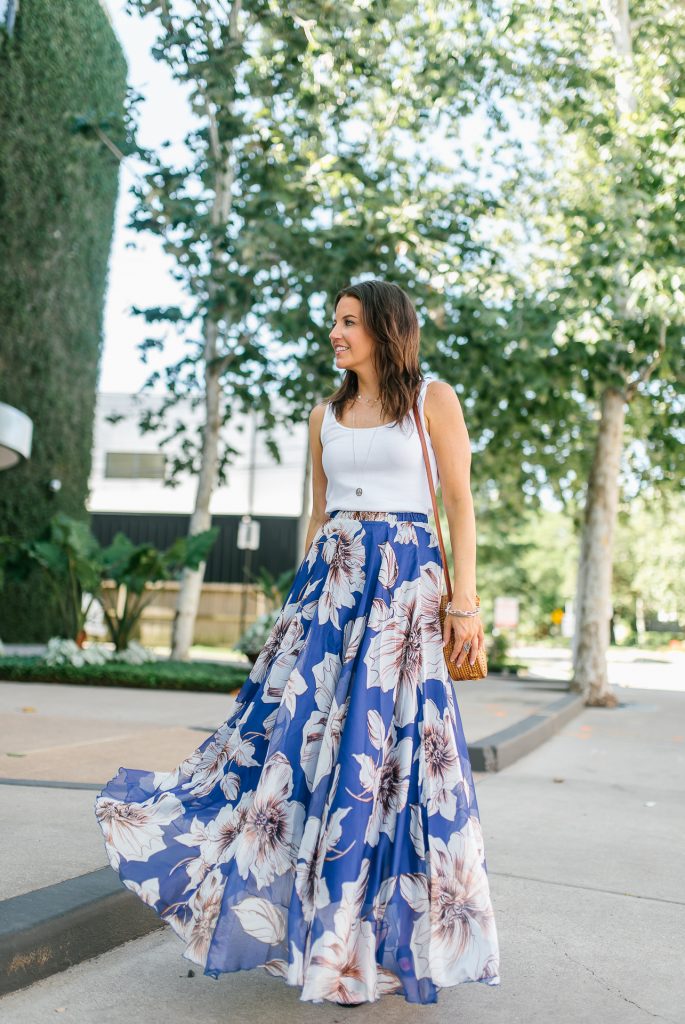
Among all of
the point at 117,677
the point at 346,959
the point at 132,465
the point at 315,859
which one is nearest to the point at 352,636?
the point at 315,859

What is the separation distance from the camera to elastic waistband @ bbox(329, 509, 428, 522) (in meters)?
2.98

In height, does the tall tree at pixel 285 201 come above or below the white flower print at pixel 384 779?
above

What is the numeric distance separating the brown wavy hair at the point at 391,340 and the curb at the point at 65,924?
164cm

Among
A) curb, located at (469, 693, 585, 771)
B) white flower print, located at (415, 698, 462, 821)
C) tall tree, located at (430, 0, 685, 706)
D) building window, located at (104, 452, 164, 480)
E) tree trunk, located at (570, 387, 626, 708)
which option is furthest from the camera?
building window, located at (104, 452, 164, 480)

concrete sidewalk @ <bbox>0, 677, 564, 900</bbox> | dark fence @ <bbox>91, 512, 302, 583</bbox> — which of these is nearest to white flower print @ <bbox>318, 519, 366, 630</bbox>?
concrete sidewalk @ <bbox>0, 677, 564, 900</bbox>

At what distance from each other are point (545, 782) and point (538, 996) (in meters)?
4.18

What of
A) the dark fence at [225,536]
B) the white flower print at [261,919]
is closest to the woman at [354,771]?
the white flower print at [261,919]

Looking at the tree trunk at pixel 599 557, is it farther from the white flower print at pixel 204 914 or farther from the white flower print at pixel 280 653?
the white flower print at pixel 204 914

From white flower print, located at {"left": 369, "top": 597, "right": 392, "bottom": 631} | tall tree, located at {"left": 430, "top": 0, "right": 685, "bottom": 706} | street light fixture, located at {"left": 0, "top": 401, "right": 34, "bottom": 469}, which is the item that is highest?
tall tree, located at {"left": 430, "top": 0, "right": 685, "bottom": 706}

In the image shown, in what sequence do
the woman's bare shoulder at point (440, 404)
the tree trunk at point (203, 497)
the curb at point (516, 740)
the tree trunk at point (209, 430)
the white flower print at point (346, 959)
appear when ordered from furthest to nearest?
the tree trunk at point (203, 497)
the tree trunk at point (209, 430)
the curb at point (516, 740)
the woman's bare shoulder at point (440, 404)
the white flower print at point (346, 959)

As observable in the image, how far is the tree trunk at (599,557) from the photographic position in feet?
49.6

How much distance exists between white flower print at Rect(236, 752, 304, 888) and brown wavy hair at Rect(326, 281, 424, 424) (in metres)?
1.01

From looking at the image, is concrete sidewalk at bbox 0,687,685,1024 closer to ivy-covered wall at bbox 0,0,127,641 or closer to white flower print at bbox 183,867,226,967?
white flower print at bbox 183,867,226,967

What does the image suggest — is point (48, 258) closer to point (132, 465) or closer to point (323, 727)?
point (323, 727)
